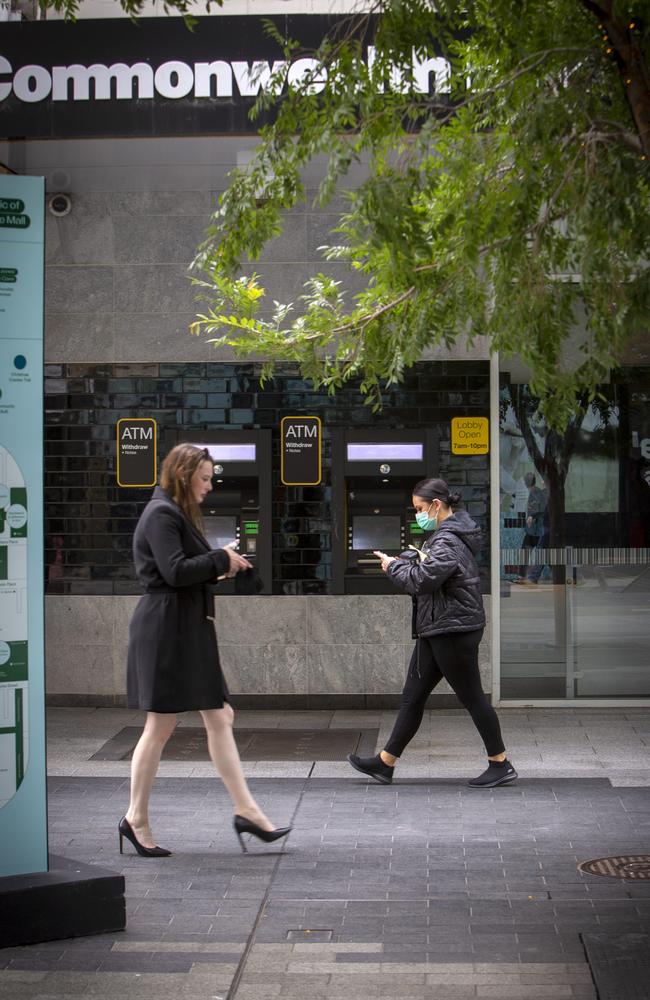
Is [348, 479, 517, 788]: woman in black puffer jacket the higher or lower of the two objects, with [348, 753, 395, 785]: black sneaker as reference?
higher

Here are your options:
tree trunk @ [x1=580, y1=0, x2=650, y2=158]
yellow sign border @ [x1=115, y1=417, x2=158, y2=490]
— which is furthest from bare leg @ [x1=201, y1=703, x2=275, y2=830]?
yellow sign border @ [x1=115, y1=417, x2=158, y2=490]

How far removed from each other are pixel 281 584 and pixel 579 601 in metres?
2.43

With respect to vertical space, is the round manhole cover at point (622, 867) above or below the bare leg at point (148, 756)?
below

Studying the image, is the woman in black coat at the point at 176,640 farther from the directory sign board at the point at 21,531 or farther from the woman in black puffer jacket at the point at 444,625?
the woman in black puffer jacket at the point at 444,625

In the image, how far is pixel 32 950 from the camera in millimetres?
4941

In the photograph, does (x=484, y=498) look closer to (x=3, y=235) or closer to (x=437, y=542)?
(x=437, y=542)

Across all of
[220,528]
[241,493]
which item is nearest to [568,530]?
[241,493]

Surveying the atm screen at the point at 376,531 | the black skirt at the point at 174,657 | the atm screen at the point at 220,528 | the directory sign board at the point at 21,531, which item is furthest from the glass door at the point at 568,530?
the directory sign board at the point at 21,531

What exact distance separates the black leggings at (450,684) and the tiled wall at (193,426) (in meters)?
2.72

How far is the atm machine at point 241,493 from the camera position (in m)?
10.3

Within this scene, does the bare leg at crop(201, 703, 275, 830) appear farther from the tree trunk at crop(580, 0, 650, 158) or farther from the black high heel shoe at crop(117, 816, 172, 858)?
the tree trunk at crop(580, 0, 650, 158)

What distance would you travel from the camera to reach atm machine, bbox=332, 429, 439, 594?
10.3 meters

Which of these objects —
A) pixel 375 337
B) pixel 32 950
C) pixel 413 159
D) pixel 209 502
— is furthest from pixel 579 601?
pixel 32 950

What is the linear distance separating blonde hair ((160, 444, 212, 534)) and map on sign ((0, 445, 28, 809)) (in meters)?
1.24
